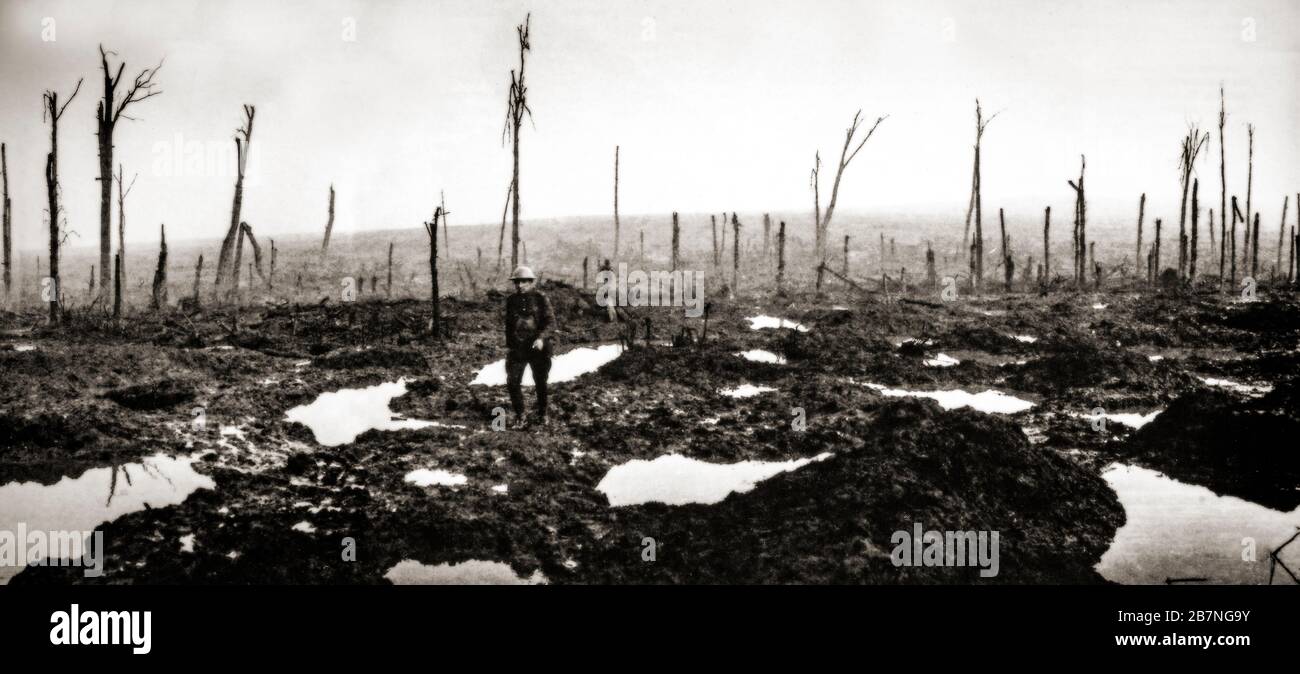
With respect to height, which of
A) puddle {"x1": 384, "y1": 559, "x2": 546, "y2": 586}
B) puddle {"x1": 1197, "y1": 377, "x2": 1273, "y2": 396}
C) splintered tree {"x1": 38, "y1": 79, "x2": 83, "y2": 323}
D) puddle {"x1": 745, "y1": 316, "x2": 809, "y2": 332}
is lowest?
puddle {"x1": 384, "y1": 559, "x2": 546, "y2": 586}

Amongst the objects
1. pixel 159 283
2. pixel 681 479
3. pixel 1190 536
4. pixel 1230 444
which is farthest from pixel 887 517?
pixel 159 283

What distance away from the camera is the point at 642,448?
7.68 metres

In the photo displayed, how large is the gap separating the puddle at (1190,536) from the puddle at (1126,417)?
2149 mm

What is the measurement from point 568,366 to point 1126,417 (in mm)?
8265

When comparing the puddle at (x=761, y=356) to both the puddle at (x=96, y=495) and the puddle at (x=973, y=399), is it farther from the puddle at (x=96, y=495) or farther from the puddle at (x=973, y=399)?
the puddle at (x=96, y=495)

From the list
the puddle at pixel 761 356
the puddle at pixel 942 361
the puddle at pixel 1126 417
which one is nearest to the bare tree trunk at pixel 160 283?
the puddle at pixel 761 356

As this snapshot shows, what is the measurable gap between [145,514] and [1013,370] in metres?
11.9

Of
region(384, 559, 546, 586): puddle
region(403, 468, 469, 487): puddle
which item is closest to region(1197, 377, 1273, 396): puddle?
region(384, 559, 546, 586): puddle

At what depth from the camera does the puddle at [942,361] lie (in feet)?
39.7

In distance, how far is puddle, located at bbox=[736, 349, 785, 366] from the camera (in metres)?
12.2

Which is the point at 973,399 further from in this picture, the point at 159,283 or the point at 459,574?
the point at 159,283

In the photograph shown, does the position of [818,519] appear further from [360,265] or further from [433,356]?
[360,265]

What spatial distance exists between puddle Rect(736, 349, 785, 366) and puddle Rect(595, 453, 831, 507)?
16.3 ft

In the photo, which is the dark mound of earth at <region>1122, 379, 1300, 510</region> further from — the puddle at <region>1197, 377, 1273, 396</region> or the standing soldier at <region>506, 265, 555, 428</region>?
the standing soldier at <region>506, 265, 555, 428</region>
